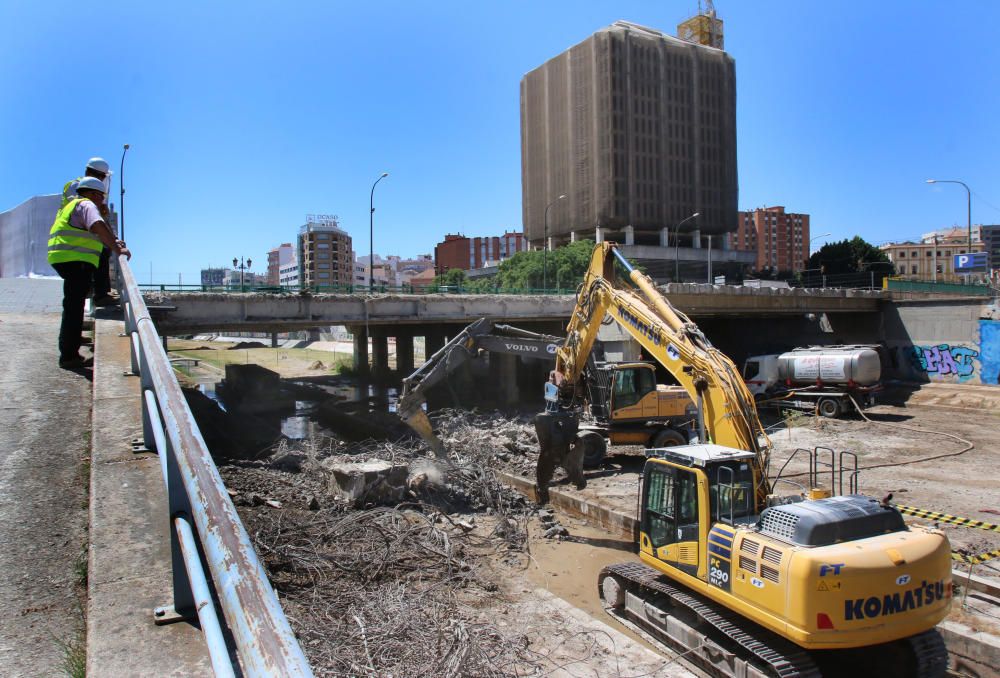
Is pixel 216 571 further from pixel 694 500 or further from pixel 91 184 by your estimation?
pixel 694 500

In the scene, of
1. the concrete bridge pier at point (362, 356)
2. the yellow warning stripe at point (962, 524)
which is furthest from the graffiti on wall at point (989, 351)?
the concrete bridge pier at point (362, 356)

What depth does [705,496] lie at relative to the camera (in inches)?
330

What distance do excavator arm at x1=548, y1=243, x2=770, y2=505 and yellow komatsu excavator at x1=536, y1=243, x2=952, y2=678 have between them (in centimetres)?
3

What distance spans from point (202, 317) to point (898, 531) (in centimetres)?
2150

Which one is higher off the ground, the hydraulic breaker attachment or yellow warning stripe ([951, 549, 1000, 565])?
the hydraulic breaker attachment

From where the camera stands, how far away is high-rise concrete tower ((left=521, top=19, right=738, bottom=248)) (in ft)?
299

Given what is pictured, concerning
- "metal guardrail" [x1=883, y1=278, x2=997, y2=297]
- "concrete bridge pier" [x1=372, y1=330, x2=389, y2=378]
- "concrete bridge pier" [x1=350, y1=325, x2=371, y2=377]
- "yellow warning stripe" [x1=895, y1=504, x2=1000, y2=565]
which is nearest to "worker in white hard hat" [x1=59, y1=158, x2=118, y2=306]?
"yellow warning stripe" [x1=895, y1=504, x2=1000, y2=565]

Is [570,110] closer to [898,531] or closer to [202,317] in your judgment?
[202,317]

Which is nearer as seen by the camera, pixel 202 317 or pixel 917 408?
pixel 202 317

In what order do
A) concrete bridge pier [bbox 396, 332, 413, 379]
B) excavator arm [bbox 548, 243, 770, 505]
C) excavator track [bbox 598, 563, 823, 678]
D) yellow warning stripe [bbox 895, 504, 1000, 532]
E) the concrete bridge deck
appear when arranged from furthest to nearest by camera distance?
concrete bridge pier [bbox 396, 332, 413, 379] → the concrete bridge deck → yellow warning stripe [bbox 895, 504, 1000, 532] → excavator arm [bbox 548, 243, 770, 505] → excavator track [bbox 598, 563, 823, 678]

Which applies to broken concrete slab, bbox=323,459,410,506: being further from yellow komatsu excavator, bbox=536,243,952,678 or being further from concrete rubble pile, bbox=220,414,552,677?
yellow komatsu excavator, bbox=536,243,952,678

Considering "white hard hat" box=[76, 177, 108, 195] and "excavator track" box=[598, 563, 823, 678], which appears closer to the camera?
"white hard hat" box=[76, 177, 108, 195]

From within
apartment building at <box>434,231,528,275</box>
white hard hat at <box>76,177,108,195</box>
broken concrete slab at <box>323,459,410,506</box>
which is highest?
apartment building at <box>434,231,528,275</box>

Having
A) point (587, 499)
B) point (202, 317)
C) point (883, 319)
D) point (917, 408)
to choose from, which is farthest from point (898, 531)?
point (883, 319)
